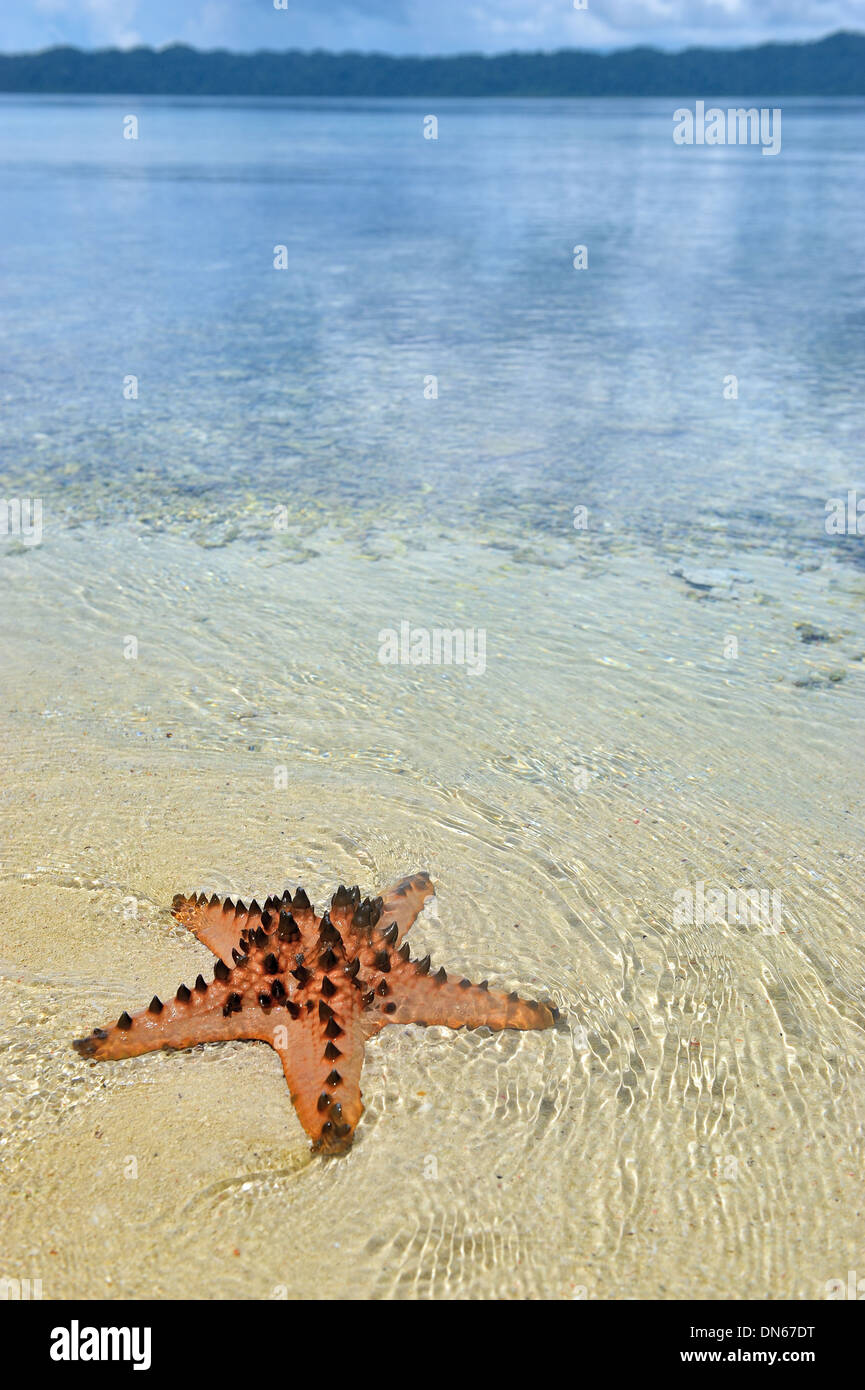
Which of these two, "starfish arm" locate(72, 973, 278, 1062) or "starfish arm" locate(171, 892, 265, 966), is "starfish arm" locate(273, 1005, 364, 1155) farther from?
"starfish arm" locate(171, 892, 265, 966)

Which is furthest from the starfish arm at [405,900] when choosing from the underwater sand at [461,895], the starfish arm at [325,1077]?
the starfish arm at [325,1077]

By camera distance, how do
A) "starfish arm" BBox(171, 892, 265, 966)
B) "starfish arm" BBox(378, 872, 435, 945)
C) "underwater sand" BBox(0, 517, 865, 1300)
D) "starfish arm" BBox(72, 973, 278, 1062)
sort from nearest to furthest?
"underwater sand" BBox(0, 517, 865, 1300) < "starfish arm" BBox(72, 973, 278, 1062) < "starfish arm" BBox(171, 892, 265, 966) < "starfish arm" BBox(378, 872, 435, 945)

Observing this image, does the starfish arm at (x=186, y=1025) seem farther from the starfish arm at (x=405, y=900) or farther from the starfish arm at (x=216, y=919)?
the starfish arm at (x=405, y=900)

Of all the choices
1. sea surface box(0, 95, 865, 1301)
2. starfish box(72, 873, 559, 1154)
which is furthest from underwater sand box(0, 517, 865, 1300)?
starfish box(72, 873, 559, 1154)

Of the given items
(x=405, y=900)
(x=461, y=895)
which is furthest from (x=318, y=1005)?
(x=461, y=895)

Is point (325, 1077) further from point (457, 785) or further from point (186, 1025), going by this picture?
point (457, 785)

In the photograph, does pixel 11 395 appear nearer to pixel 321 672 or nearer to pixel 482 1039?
pixel 321 672
